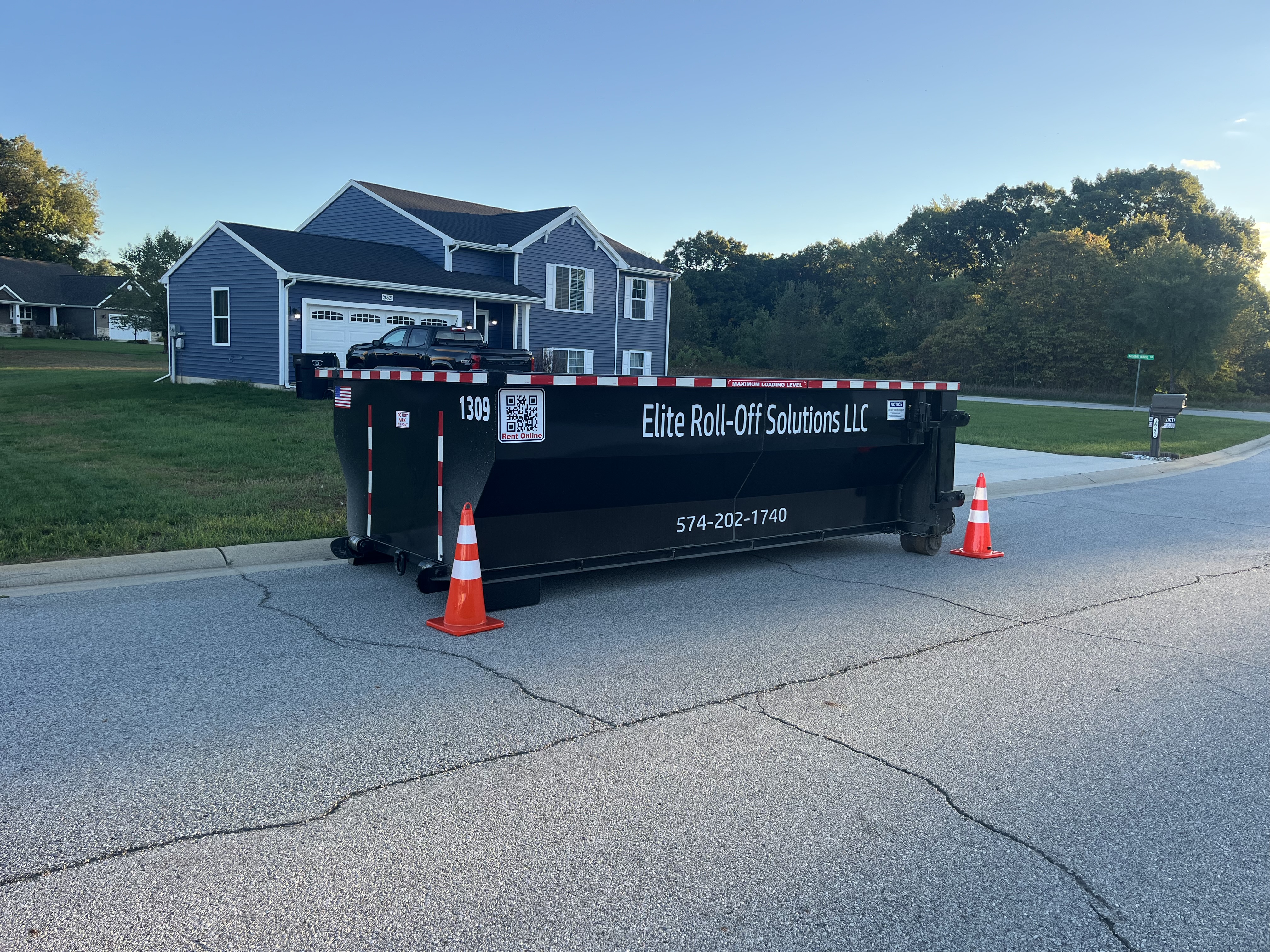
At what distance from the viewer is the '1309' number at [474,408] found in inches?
245

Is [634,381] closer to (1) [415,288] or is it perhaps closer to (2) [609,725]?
(2) [609,725]

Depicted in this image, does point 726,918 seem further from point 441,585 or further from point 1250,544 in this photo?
point 1250,544

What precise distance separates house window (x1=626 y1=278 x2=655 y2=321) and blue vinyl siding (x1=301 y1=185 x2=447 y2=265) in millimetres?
5753

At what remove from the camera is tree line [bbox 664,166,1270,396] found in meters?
46.3

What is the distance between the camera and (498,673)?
17.1 ft

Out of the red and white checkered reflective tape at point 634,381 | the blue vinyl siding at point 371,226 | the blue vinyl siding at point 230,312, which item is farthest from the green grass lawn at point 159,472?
the blue vinyl siding at point 371,226

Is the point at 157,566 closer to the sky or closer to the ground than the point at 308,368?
closer to the ground

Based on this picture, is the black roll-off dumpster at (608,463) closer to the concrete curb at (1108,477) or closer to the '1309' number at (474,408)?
the '1309' number at (474,408)

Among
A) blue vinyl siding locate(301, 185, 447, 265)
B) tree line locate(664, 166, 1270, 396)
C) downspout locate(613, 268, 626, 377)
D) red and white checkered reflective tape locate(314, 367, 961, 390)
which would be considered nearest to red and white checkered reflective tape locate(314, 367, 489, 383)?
red and white checkered reflective tape locate(314, 367, 961, 390)

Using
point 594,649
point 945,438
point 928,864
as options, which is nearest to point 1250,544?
point 945,438

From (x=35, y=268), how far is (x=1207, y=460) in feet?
223

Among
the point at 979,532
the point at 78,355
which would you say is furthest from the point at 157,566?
the point at 78,355

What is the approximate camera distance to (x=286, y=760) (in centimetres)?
398

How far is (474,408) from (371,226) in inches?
1005
